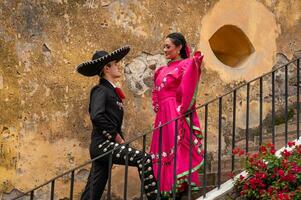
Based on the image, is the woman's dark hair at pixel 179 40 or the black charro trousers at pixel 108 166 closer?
the black charro trousers at pixel 108 166

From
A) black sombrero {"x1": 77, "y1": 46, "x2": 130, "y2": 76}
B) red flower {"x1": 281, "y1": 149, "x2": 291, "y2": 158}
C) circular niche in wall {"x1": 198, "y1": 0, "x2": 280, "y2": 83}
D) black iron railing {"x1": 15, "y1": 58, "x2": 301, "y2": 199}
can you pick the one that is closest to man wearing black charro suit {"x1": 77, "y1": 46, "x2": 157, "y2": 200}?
black sombrero {"x1": 77, "y1": 46, "x2": 130, "y2": 76}

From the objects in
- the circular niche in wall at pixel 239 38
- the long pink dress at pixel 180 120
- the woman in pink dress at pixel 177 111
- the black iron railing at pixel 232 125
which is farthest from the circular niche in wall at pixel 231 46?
the long pink dress at pixel 180 120

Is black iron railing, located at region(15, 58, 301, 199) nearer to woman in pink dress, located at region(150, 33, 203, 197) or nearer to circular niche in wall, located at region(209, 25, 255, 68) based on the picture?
woman in pink dress, located at region(150, 33, 203, 197)

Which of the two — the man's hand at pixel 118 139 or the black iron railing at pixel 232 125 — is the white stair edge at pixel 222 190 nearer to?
the black iron railing at pixel 232 125

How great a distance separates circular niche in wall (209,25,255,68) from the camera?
889cm

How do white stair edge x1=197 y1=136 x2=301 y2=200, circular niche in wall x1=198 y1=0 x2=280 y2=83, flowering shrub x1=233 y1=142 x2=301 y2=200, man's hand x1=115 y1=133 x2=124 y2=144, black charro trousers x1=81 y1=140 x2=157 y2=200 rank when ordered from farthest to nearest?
circular niche in wall x1=198 y1=0 x2=280 y2=83, man's hand x1=115 y1=133 x2=124 y2=144, black charro trousers x1=81 y1=140 x2=157 y2=200, white stair edge x1=197 y1=136 x2=301 y2=200, flowering shrub x1=233 y1=142 x2=301 y2=200

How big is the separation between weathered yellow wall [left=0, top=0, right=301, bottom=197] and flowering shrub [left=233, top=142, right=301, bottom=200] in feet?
7.18

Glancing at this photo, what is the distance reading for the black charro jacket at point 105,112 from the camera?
5.51 metres

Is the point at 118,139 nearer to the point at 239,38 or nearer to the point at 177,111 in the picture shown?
the point at 177,111

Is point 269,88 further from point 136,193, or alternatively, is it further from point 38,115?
point 38,115

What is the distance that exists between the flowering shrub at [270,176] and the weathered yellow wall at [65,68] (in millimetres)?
2188

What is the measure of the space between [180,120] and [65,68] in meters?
→ 1.87

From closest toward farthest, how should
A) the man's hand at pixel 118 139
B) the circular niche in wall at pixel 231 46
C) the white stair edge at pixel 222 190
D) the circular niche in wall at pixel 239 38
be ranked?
the white stair edge at pixel 222 190 < the man's hand at pixel 118 139 < the circular niche in wall at pixel 239 38 < the circular niche in wall at pixel 231 46

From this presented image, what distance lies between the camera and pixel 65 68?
7.15 metres
